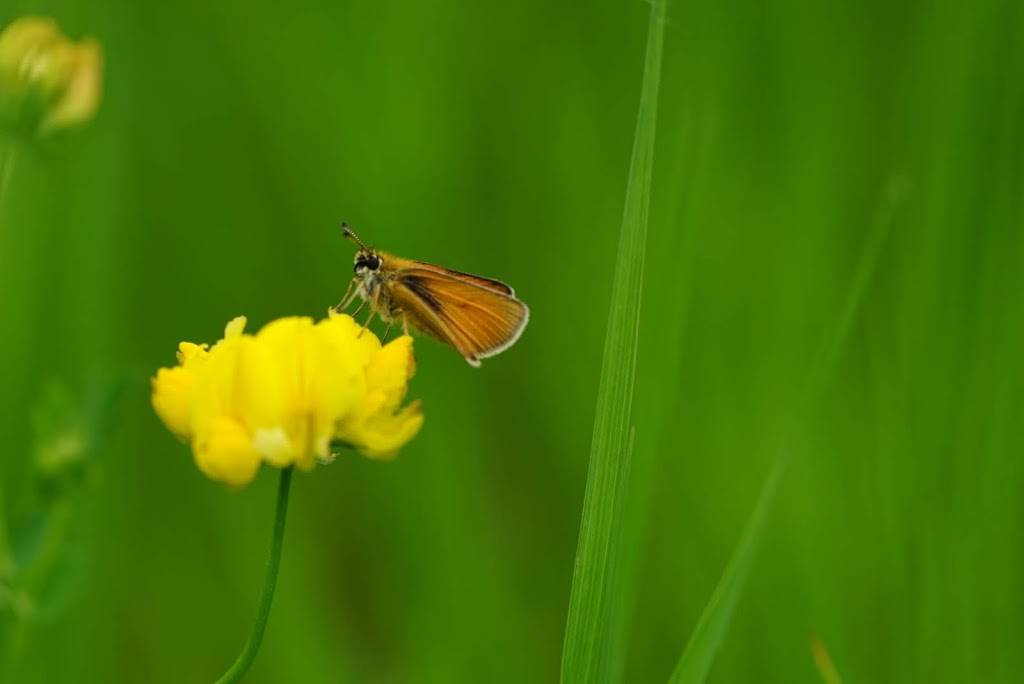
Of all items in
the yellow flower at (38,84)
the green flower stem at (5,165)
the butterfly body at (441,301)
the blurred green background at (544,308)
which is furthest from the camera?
the blurred green background at (544,308)

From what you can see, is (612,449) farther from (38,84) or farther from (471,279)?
(38,84)

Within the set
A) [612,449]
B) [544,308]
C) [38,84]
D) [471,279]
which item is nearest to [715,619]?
[612,449]

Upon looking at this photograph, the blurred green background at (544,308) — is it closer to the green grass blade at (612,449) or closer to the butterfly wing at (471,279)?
the butterfly wing at (471,279)

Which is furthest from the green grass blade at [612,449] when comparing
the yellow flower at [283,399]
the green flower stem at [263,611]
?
the green flower stem at [263,611]

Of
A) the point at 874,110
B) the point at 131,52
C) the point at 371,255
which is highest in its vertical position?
the point at 131,52

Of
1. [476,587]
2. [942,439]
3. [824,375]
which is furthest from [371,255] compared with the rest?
[942,439]

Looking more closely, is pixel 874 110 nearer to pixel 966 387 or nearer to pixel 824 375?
pixel 966 387
